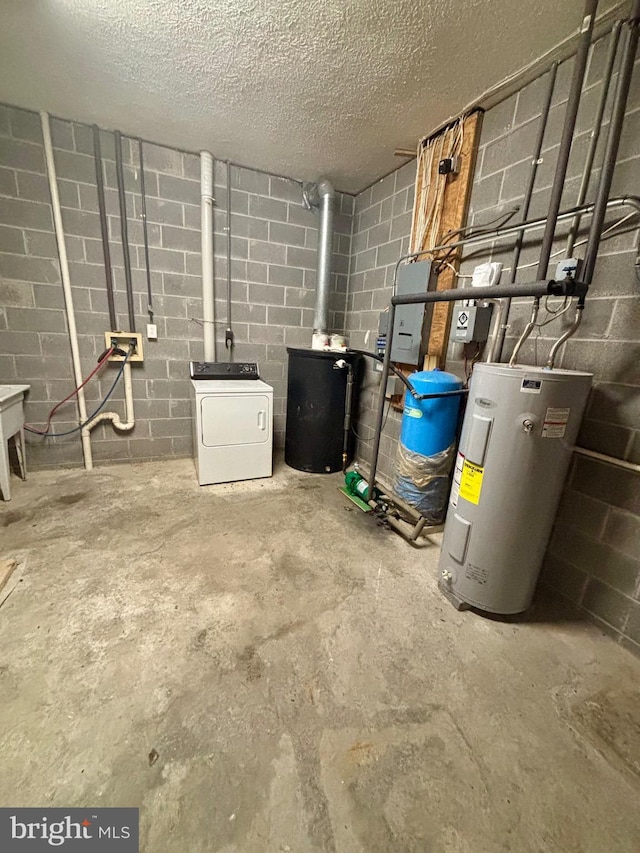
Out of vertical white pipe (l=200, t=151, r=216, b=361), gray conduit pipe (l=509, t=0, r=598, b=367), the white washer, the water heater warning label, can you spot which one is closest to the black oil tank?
the white washer

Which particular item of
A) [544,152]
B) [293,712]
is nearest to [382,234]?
[544,152]

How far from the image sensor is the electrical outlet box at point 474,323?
1920 millimetres

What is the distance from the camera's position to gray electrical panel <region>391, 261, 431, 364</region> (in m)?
2.33

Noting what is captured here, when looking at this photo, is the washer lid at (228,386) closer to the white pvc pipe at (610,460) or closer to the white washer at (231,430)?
the white washer at (231,430)

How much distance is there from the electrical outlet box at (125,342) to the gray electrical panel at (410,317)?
6.73 ft

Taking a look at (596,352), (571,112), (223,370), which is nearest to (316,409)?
(223,370)

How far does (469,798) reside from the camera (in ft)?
3.08

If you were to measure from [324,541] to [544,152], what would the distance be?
7.75 ft

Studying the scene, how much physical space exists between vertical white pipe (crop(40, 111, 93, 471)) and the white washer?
2.97 ft

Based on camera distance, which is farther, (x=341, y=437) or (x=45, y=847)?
(x=341, y=437)

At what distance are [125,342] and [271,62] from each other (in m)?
2.06

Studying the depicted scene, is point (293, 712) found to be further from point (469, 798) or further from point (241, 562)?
point (241, 562)

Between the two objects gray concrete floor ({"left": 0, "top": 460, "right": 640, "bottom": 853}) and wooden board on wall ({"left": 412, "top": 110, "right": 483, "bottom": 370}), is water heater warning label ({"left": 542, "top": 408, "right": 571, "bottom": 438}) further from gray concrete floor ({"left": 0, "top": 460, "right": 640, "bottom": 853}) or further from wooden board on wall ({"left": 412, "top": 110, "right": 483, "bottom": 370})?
wooden board on wall ({"left": 412, "top": 110, "right": 483, "bottom": 370})

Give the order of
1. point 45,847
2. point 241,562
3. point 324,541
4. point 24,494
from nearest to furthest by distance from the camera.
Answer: point 45,847 → point 241,562 → point 324,541 → point 24,494
